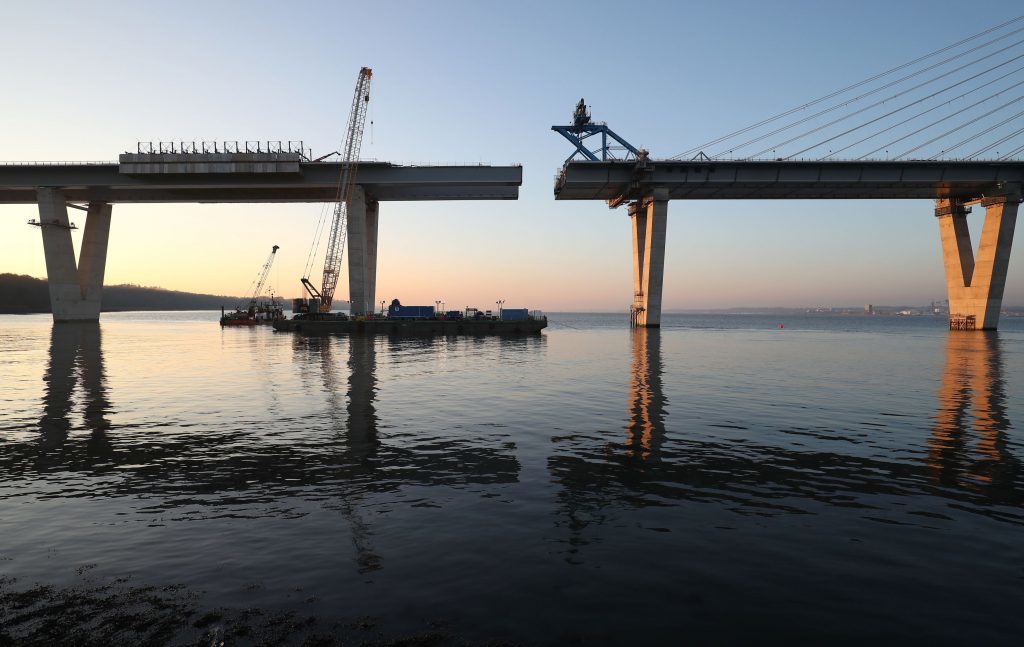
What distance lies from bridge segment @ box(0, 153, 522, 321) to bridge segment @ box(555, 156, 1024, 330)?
21.3 meters

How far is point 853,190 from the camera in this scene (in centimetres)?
9150

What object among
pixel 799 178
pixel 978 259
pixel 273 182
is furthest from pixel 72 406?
pixel 978 259

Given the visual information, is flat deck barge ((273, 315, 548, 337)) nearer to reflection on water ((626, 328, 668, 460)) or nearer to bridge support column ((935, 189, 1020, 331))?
reflection on water ((626, 328, 668, 460))

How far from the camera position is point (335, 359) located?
1945 inches

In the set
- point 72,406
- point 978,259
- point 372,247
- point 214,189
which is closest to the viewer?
point 72,406

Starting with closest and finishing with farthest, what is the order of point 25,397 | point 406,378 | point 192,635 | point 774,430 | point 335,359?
point 192,635
point 774,430
point 25,397
point 406,378
point 335,359

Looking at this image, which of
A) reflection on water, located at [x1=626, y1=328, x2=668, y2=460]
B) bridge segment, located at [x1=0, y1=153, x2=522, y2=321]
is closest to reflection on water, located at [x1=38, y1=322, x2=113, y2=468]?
reflection on water, located at [x1=626, y1=328, x2=668, y2=460]

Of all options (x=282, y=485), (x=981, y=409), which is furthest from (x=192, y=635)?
(x=981, y=409)

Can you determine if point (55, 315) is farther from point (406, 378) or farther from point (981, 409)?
point (981, 409)

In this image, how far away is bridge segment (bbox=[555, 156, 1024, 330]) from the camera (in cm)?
8512

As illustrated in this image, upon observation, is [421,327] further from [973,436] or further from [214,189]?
[973,436]

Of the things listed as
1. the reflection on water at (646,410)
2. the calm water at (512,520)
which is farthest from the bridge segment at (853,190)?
the calm water at (512,520)

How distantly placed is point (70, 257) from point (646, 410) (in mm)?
123603

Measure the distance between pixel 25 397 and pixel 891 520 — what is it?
123 ft
